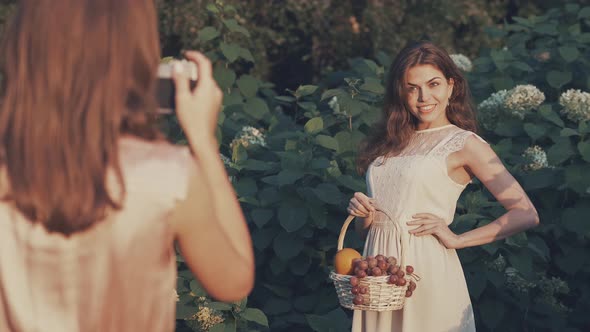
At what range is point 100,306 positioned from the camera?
1646 mm

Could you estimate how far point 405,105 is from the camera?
385cm

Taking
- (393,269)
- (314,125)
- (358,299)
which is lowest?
(358,299)

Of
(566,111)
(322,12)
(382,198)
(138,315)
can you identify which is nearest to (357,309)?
(382,198)

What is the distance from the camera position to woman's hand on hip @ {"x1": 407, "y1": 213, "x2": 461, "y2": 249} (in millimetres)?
3531

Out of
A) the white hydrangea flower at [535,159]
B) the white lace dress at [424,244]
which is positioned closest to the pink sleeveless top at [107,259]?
the white lace dress at [424,244]

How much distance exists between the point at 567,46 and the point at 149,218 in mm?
5163

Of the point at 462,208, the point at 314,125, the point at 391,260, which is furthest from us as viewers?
the point at 314,125

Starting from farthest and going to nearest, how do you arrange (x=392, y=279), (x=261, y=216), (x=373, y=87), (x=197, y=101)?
1. (x=373, y=87)
2. (x=261, y=216)
3. (x=392, y=279)
4. (x=197, y=101)

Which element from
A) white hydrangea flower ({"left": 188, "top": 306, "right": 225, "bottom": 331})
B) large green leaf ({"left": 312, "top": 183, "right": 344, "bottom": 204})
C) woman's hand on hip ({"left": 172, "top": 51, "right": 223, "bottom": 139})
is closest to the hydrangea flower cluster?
large green leaf ({"left": 312, "top": 183, "right": 344, "bottom": 204})

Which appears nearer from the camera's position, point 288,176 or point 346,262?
point 346,262

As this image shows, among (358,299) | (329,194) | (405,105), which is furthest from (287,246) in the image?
(358,299)

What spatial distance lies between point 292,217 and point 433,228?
4.69 ft

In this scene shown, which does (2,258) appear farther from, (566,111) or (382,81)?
(382,81)

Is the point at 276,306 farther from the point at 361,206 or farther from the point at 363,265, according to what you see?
the point at 363,265
